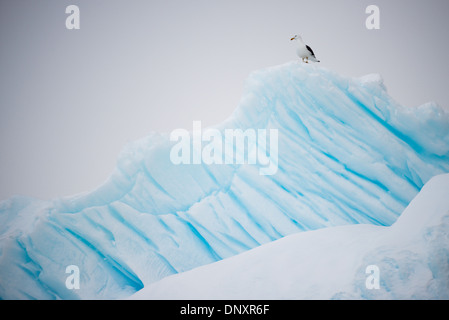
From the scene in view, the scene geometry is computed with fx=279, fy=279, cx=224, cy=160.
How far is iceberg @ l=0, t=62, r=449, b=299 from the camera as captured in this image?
4527 millimetres

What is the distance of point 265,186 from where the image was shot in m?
4.84

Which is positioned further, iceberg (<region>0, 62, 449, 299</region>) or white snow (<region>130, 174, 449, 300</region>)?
iceberg (<region>0, 62, 449, 299</region>)

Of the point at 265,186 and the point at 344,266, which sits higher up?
the point at 265,186

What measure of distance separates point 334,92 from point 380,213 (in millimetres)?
2169

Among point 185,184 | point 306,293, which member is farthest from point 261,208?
point 306,293

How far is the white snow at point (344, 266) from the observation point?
10.0 feet

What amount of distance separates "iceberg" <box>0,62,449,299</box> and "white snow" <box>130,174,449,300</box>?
2.28 ft

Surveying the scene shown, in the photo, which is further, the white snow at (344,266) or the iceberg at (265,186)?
the iceberg at (265,186)

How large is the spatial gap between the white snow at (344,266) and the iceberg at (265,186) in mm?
696

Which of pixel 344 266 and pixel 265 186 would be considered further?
pixel 265 186

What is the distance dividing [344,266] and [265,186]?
6.11 feet

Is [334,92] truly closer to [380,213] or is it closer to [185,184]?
[380,213]

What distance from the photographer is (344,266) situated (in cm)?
332

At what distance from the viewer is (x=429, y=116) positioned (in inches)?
182
